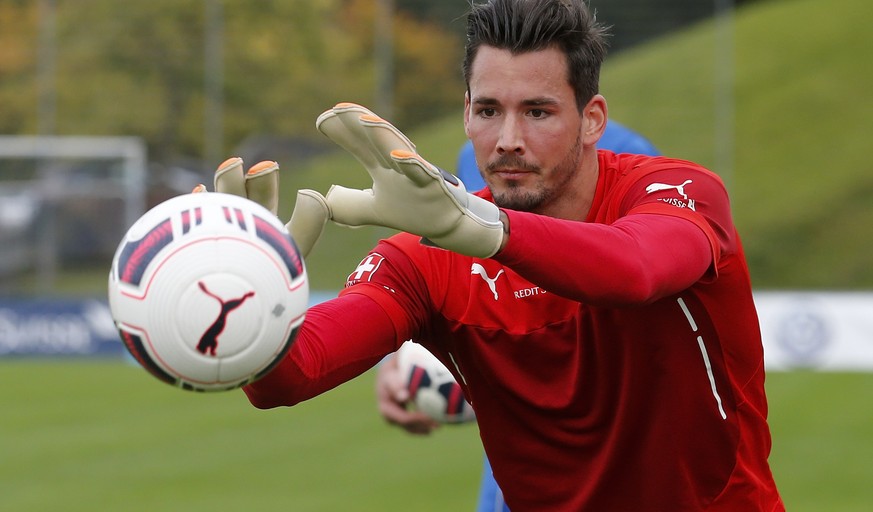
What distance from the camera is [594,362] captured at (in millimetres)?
3828

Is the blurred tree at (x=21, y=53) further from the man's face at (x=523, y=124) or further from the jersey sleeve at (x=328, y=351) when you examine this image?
the man's face at (x=523, y=124)

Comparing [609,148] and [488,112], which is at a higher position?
[609,148]

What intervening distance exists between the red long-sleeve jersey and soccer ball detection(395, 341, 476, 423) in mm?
1311

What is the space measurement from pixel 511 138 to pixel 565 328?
60 centimetres

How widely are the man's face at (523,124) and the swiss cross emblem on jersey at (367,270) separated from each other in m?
0.45

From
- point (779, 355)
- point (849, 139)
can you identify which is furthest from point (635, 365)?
point (849, 139)

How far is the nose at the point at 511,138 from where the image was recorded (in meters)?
3.59

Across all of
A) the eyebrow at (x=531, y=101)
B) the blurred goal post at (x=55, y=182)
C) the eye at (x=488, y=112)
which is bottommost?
the eye at (x=488, y=112)

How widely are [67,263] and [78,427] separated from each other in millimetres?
8160

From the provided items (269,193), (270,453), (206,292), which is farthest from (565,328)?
(270,453)

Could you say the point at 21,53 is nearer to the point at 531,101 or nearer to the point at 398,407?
the point at 398,407

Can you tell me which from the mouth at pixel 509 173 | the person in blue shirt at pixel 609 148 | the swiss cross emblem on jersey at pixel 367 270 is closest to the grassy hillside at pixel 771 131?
the person in blue shirt at pixel 609 148

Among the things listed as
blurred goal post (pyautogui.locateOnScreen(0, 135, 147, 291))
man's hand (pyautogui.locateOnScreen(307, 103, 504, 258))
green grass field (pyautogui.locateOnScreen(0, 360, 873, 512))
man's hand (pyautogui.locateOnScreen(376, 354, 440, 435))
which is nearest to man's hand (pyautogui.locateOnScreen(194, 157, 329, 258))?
man's hand (pyautogui.locateOnScreen(307, 103, 504, 258))

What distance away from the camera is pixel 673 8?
20.3m
